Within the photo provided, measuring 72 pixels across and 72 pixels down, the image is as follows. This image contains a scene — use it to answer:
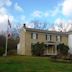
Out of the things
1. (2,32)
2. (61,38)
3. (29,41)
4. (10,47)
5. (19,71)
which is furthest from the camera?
(2,32)

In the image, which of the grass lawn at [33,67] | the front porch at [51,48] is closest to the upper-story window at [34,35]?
the front porch at [51,48]

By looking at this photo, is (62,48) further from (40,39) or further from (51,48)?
(40,39)

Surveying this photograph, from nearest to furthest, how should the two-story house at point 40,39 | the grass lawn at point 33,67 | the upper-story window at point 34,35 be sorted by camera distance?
1. the grass lawn at point 33,67
2. the two-story house at point 40,39
3. the upper-story window at point 34,35

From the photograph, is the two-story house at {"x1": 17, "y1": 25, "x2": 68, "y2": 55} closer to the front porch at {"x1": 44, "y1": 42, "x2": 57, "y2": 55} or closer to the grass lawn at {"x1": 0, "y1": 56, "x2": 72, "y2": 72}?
the front porch at {"x1": 44, "y1": 42, "x2": 57, "y2": 55}

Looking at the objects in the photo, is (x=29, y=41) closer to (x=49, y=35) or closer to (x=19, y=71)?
(x=49, y=35)

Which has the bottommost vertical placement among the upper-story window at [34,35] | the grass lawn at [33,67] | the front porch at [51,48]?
the grass lawn at [33,67]

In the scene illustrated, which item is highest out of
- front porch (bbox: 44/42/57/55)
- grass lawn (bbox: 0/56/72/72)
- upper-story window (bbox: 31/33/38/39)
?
upper-story window (bbox: 31/33/38/39)

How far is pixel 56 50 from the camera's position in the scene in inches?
2137

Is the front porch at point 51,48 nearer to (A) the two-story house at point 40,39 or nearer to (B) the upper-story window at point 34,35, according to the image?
(A) the two-story house at point 40,39

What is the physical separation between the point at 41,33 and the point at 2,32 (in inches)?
1342

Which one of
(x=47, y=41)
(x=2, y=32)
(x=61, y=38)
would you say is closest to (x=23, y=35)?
(x=47, y=41)

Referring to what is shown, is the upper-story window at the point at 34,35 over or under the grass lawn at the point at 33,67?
over

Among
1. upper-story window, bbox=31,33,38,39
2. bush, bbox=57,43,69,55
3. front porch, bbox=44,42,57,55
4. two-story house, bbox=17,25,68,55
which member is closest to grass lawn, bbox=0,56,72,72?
two-story house, bbox=17,25,68,55

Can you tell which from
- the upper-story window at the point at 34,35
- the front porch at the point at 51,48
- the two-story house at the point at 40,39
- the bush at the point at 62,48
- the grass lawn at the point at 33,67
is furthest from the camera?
the front porch at the point at 51,48
